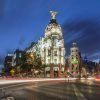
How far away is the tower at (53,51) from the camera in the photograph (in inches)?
6806

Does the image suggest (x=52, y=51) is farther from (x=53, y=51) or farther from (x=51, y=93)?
(x=51, y=93)

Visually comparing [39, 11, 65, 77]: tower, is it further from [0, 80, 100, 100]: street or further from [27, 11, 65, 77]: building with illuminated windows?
[0, 80, 100, 100]: street

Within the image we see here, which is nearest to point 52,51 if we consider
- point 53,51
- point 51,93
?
point 53,51

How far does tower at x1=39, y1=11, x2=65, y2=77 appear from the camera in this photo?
172875mm

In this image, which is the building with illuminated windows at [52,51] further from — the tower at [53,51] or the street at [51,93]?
the street at [51,93]

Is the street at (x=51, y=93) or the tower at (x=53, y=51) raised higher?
the tower at (x=53, y=51)

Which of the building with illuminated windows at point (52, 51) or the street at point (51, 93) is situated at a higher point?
the building with illuminated windows at point (52, 51)

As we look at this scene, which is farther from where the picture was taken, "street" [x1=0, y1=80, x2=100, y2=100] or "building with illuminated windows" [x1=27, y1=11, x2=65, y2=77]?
"building with illuminated windows" [x1=27, y1=11, x2=65, y2=77]

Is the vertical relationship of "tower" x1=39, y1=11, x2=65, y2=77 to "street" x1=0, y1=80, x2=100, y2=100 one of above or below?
above

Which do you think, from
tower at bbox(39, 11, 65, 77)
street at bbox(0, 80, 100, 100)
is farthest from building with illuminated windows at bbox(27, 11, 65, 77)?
street at bbox(0, 80, 100, 100)

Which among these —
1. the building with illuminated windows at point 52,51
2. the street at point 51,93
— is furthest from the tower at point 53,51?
the street at point 51,93

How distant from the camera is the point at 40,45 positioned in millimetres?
184375

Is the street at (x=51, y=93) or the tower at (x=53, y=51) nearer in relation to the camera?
the street at (x=51, y=93)

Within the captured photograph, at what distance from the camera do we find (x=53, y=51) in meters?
175
